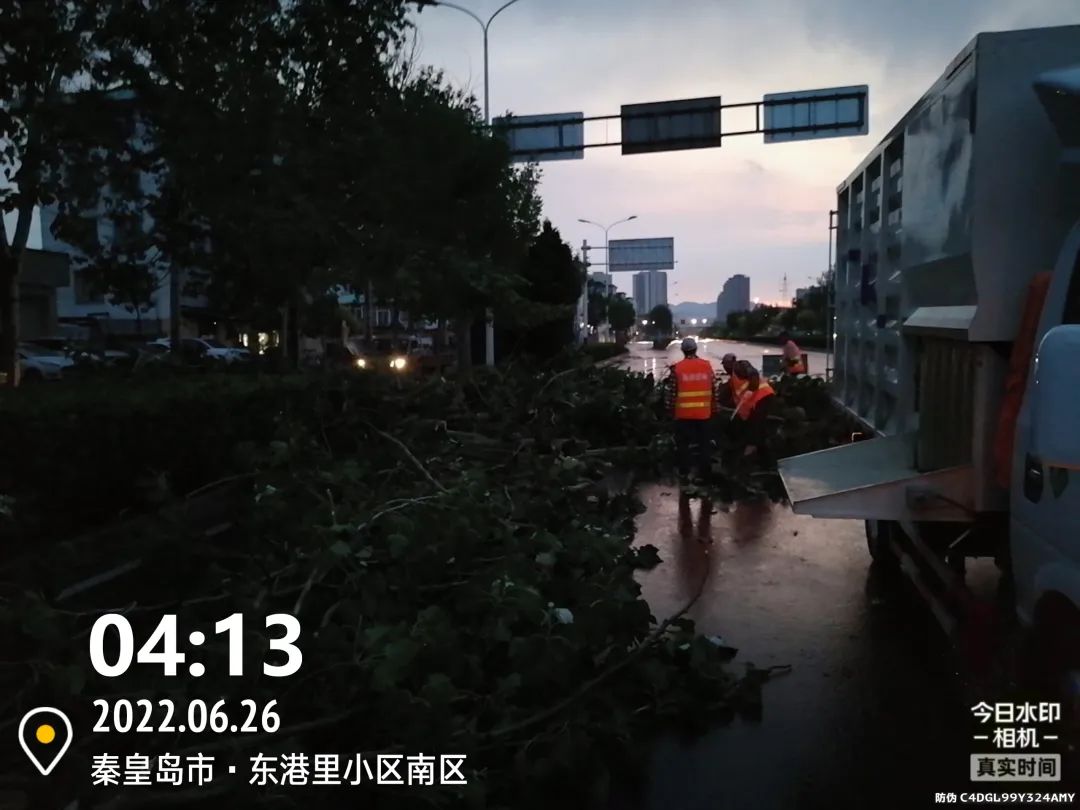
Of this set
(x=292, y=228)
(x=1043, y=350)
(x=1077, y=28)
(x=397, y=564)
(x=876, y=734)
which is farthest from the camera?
(x=292, y=228)

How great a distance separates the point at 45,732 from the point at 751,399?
8.72m

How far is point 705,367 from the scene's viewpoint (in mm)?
10742

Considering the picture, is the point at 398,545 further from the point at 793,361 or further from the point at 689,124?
the point at 689,124

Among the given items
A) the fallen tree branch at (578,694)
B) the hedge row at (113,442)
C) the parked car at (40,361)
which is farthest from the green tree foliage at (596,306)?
the fallen tree branch at (578,694)

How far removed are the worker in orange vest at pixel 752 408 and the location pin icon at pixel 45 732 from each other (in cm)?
868

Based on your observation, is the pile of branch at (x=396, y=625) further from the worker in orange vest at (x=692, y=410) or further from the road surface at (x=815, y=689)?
the worker in orange vest at (x=692, y=410)

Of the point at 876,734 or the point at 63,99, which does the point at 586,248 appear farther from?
the point at 876,734

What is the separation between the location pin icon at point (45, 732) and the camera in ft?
10.3

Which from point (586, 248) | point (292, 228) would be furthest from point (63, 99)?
point (586, 248)

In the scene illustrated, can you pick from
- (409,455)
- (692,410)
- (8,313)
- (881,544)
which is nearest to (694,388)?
(692,410)

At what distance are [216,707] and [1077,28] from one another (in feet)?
13.6

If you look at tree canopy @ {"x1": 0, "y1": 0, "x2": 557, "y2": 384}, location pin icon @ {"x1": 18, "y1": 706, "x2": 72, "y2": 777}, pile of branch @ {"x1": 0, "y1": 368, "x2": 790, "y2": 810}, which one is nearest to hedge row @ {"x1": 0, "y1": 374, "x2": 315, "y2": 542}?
pile of branch @ {"x1": 0, "y1": 368, "x2": 790, "y2": 810}

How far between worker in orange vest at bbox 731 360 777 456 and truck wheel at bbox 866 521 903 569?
3.83m

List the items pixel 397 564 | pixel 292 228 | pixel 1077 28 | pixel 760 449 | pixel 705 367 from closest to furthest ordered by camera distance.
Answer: pixel 1077 28 → pixel 397 564 → pixel 292 228 → pixel 705 367 → pixel 760 449
